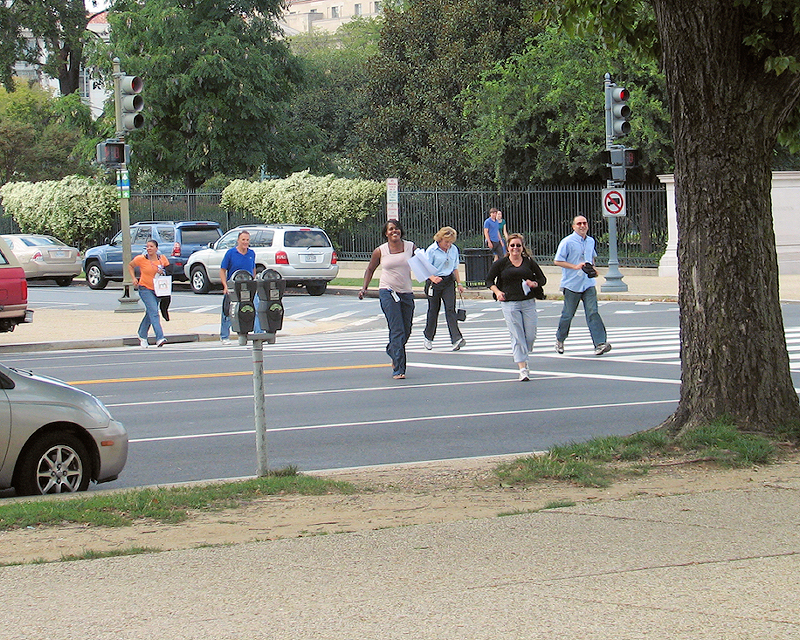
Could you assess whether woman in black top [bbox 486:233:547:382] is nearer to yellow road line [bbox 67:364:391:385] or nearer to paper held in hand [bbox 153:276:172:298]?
yellow road line [bbox 67:364:391:385]

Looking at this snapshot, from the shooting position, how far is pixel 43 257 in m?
35.8

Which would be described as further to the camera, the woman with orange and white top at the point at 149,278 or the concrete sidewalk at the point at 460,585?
the woman with orange and white top at the point at 149,278

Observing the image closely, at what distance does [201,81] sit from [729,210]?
139 ft

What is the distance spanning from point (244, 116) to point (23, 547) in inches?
1750

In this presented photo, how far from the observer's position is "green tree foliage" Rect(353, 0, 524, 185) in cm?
4356

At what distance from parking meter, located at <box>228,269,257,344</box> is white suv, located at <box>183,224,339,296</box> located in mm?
22029

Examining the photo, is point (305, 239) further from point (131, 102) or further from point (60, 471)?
point (60, 471)

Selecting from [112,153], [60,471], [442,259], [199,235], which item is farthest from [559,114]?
[60,471]

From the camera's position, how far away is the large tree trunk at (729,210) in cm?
874

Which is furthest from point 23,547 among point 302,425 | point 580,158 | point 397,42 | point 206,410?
point 397,42

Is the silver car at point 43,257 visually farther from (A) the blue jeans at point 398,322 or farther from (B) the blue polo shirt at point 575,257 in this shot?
(A) the blue jeans at point 398,322

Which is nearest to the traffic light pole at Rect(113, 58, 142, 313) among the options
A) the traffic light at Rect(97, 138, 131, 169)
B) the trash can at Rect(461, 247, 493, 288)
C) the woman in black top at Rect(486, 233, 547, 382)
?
the traffic light at Rect(97, 138, 131, 169)

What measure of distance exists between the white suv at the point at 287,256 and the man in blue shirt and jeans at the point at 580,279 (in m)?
15.2

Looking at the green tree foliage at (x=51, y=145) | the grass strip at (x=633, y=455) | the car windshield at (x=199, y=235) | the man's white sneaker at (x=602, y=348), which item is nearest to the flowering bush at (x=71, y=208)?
the green tree foliage at (x=51, y=145)
